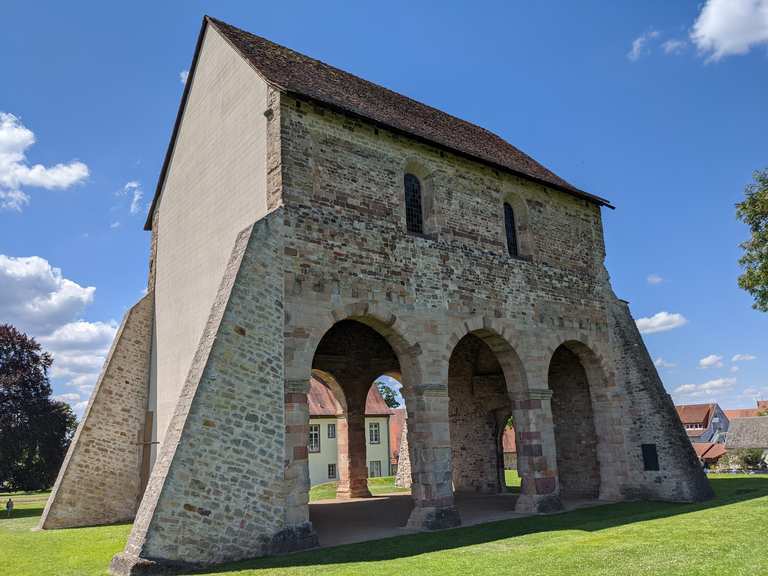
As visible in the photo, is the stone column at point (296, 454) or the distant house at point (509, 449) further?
the distant house at point (509, 449)

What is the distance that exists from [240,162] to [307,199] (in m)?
2.28

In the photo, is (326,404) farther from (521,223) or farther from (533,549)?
(533,549)

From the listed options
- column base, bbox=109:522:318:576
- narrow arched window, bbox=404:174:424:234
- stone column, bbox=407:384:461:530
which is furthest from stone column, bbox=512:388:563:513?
column base, bbox=109:522:318:576

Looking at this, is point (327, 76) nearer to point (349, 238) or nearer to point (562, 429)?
point (349, 238)

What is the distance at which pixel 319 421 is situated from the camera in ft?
121

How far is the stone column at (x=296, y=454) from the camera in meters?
9.64

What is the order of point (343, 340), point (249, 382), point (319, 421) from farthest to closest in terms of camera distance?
point (319, 421) < point (343, 340) < point (249, 382)

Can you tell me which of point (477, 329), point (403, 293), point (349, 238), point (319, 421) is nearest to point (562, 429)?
point (477, 329)

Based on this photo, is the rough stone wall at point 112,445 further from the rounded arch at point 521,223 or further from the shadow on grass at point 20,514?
the rounded arch at point 521,223

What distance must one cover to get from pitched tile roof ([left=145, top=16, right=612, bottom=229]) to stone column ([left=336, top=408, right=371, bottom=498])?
8612 mm

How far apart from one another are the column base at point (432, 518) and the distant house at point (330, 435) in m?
24.1

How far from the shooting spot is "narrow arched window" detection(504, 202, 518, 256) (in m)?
15.7

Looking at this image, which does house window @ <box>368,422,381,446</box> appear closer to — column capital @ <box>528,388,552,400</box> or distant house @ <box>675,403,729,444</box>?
column capital @ <box>528,388,552,400</box>

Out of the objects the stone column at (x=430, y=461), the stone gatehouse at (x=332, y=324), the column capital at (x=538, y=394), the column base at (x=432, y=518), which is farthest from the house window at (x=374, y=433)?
the column base at (x=432, y=518)
